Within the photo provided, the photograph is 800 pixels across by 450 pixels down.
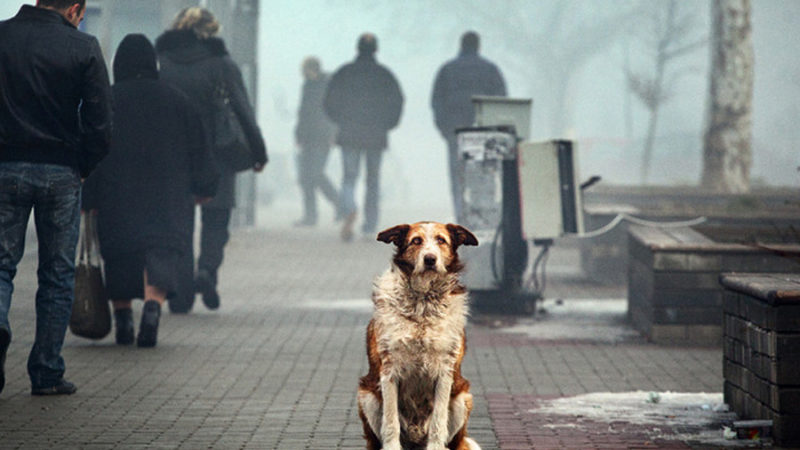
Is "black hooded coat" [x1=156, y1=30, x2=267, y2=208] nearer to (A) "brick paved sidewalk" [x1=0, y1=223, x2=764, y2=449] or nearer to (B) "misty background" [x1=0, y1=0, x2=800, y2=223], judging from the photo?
(A) "brick paved sidewalk" [x1=0, y1=223, x2=764, y2=449]

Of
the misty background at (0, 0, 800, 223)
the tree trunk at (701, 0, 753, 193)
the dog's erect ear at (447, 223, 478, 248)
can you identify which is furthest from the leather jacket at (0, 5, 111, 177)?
the misty background at (0, 0, 800, 223)

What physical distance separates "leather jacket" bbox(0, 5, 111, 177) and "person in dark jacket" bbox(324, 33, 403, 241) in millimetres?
11836

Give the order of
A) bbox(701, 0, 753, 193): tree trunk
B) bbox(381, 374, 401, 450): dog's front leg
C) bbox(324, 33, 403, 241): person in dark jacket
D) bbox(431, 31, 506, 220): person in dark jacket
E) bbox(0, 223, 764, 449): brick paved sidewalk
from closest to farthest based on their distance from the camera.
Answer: bbox(381, 374, 401, 450): dog's front leg, bbox(0, 223, 764, 449): brick paved sidewalk, bbox(431, 31, 506, 220): person in dark jacket, bbox(324, 33, 403, 241): person in dark jacket, bbox(701, 0, 753, 193): tree trunk

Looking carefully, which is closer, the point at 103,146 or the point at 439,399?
the point at 439,399

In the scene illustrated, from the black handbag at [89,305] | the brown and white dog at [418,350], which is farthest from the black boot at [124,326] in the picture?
the brown and white dog at [418,350]

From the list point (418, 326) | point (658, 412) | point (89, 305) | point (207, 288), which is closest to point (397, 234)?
point (418, 326)

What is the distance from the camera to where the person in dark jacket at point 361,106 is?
1942 centimetres

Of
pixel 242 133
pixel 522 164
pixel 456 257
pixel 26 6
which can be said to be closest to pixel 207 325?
pixel 242 133

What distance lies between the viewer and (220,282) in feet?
46.8

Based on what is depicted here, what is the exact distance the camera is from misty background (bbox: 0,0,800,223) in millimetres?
49344

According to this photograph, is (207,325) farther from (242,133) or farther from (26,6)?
(26,6)

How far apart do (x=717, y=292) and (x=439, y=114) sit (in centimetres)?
898

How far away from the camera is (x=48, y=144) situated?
741 cm

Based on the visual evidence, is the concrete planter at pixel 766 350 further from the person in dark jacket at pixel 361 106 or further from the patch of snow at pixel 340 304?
the person in dark jacket at pixel 361 106
